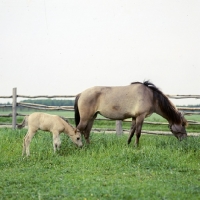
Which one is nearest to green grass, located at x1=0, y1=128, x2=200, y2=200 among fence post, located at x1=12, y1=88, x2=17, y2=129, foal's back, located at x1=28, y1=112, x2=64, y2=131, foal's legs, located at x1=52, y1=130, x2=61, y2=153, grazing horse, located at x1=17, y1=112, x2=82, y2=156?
foal's legs, located at x1=52, y1=130, x2=61, y2=153

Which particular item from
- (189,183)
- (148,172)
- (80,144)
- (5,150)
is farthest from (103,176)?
(5,150)

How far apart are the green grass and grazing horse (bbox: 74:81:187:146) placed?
0.63 meters

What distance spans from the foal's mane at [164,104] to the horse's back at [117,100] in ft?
0.45

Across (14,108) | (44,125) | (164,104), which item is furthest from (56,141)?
(14,108)

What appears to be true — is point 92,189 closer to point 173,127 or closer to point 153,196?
point 153,196

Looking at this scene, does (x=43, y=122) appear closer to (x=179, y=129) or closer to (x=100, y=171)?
(x=100, y=171)

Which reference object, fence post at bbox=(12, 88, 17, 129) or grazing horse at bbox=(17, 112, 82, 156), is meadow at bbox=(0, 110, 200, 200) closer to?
grazing horse at bbox=(17, 112, 82, 156)

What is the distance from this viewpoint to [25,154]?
9.63 m

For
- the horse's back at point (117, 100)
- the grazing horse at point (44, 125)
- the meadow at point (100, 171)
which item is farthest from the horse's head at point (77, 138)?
the horse's back at point (117, 100)

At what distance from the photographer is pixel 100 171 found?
7512mm

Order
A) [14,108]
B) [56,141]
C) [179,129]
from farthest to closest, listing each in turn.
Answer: [14,108]
[179,129]
[56,141]

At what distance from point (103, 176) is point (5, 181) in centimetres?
167

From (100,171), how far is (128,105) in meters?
3.71

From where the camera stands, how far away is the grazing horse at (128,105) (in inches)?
426
